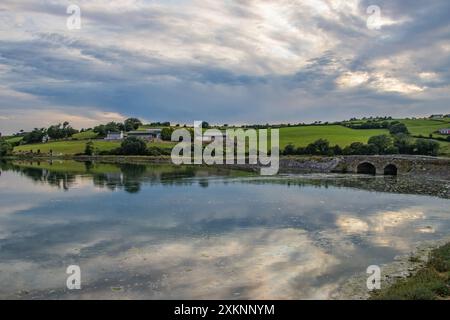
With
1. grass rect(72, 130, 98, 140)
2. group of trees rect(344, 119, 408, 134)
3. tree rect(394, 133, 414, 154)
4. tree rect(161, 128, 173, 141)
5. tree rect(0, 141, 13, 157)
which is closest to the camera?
tree rect(394, 133, 414, 154)

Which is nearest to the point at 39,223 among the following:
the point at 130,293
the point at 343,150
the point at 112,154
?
the point at 130,293

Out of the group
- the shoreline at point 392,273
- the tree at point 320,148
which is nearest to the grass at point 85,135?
the tree at point 320,148

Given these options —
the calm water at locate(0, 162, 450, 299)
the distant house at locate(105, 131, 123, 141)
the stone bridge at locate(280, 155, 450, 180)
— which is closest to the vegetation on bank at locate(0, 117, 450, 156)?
the distant house at locate(105, 131, 123, 141)

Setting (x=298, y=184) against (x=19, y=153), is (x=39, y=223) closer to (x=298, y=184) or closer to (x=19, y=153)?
(x=298, y=184)

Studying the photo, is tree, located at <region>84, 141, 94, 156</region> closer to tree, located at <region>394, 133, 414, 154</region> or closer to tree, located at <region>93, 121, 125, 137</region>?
tree, located at <region>93, 121, 125, 137</region>

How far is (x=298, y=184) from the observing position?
64.0 metres

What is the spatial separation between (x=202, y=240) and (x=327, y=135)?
117 m

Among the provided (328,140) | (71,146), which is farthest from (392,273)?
(71,146)

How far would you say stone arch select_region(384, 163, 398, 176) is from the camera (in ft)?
280

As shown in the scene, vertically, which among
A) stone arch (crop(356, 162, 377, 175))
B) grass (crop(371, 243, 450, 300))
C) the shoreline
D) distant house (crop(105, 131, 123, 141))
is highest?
distant house (crop(105, 131, 123, 141))

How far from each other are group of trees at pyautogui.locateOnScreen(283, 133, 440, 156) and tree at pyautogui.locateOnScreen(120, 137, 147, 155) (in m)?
51.5

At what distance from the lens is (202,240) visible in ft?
87.7

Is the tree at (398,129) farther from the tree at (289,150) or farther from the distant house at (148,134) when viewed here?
the distant house at (148,134)
